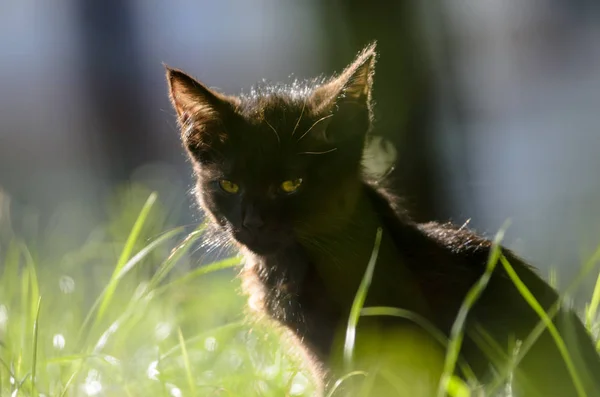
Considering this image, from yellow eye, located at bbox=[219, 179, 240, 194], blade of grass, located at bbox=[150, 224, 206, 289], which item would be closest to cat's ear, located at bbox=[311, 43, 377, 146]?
yellow eye, located at bbox=[219, 179, 240, 194]

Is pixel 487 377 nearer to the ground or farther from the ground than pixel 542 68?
Answer: nearer to the ground

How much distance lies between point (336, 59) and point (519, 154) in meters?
1.37

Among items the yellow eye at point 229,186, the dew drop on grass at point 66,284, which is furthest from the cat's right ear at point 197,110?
the dew drop on grass at point 66,284

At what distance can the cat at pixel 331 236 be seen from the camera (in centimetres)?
159

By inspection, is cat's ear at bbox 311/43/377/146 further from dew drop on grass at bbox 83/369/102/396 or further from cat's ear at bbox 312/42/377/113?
dew drop on grass at bbox 83/369/102/396

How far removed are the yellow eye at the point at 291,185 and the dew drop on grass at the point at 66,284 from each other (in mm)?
1171

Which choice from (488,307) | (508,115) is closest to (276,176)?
(488,307)

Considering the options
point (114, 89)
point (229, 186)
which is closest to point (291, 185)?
point (229, 186)

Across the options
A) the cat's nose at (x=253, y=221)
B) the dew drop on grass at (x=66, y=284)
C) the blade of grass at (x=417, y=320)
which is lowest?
the dew drop on grass at (x=66, y=284)

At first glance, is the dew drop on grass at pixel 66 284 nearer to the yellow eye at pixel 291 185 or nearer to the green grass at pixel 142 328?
the green grass at pixel 142 328

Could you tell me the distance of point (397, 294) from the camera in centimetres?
160

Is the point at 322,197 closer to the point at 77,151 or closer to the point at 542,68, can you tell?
the point at 542,68

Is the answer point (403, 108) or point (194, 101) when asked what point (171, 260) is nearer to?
point (194, 101)

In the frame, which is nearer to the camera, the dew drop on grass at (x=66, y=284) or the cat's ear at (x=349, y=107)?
the cat's ear at (x=349, y=107)
